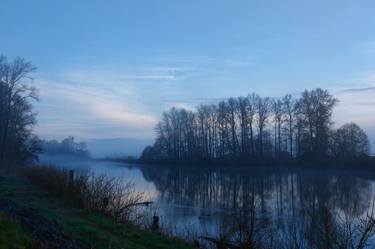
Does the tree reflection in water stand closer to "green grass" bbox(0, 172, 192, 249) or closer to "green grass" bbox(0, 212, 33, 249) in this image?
"green grass" bbox(0, 172, 192, 249)

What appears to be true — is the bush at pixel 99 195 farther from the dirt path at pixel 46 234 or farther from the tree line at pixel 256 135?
the tree line at pixel 256 135

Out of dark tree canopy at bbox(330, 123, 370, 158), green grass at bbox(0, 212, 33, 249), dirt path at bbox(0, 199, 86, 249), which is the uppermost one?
dark tree canopy at bbox(330, 123, 370, 158)

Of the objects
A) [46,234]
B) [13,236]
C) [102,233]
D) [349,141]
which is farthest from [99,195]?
[349,141]

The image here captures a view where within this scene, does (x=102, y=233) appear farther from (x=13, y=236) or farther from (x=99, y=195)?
(x=99, y=195)

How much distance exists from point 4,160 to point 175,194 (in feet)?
67.9

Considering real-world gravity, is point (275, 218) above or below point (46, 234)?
below

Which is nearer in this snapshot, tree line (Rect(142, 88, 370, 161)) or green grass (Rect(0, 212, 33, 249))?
green grass (Rect(0, 212, 33, 249))

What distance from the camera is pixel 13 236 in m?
7.71

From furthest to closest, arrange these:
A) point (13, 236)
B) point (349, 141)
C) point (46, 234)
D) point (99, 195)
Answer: point (349, 141) → point (99, 195) → point (46, 234) → point (13, 236)

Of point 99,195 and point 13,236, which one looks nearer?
point 13,236

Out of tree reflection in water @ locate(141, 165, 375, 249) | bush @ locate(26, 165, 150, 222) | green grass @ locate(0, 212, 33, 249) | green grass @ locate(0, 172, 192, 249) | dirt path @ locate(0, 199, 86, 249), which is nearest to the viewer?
green grass @ locate(0, 212, 33, 249)

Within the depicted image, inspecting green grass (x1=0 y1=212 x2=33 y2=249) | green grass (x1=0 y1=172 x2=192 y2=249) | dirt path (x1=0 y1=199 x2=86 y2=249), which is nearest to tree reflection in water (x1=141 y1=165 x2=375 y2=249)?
green grass (x1=0 y1=172 x2=192 y2=249)

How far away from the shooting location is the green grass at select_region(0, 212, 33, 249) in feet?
23.4

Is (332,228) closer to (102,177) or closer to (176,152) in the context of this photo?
(102,177)
